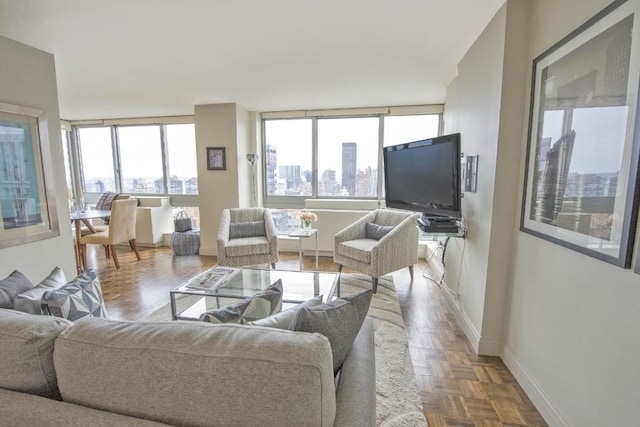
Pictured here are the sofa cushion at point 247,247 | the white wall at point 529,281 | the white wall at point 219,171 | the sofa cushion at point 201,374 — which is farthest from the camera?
the white wall at point 219,171

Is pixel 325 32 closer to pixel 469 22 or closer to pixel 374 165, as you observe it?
pixel 469 22

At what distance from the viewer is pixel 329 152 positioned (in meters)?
4.84

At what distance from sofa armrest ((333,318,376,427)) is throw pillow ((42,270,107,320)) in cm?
111

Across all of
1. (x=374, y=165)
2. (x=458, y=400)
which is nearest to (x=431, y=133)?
(x=374, y=165)

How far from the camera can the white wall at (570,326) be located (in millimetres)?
1121

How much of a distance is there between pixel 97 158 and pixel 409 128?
5749mm

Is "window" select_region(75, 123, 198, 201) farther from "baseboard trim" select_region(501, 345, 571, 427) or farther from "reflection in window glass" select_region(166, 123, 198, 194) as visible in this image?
"baseboard trim" select_region(501, 345, 571, 427)

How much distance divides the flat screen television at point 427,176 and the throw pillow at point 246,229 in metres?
1.67

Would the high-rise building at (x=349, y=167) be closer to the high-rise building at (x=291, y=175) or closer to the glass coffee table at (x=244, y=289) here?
the high-rise building at (x=291, y=175)

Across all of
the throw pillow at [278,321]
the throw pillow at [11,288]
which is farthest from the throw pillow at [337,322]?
the throw pillow at [11,288]

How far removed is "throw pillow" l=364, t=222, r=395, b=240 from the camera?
3523 millimetres

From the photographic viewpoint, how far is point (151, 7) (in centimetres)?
185

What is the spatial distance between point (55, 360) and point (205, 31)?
220 centimetres

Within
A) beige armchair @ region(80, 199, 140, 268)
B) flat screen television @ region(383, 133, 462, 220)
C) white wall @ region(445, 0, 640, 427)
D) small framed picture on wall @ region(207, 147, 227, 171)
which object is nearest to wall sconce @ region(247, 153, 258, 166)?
small framed picture on wall @ region(207, 147, 227, 171)
